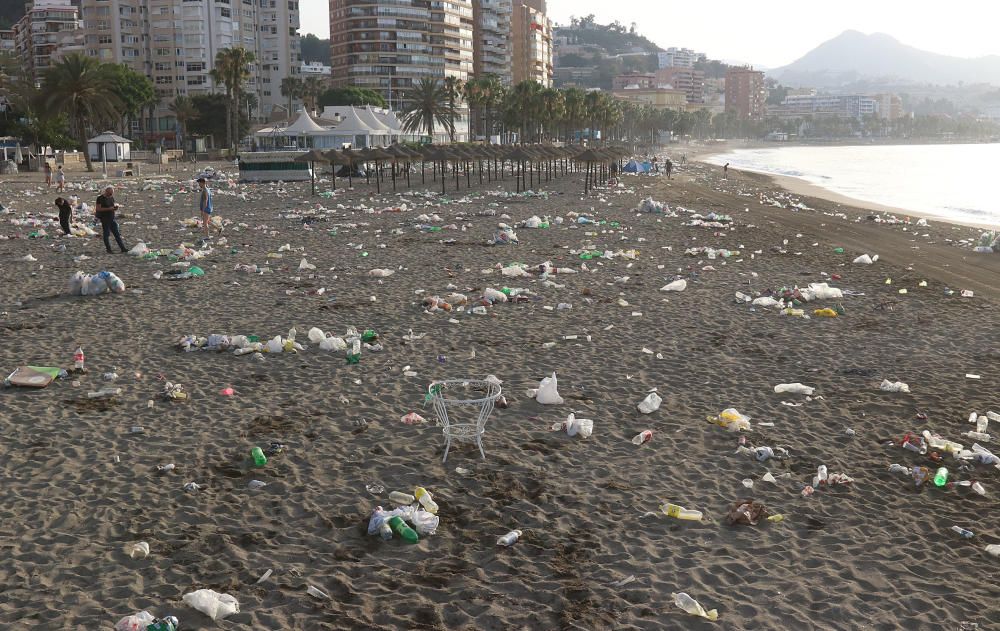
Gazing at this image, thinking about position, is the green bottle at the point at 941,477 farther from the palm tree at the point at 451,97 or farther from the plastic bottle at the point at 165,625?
the palm tree at the point at 451,97

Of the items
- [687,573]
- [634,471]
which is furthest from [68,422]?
[687,573]

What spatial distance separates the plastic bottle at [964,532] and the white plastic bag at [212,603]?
15.3 feet

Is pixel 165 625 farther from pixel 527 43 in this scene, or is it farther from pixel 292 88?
pixel 527 43

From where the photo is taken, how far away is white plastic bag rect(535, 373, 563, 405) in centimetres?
809

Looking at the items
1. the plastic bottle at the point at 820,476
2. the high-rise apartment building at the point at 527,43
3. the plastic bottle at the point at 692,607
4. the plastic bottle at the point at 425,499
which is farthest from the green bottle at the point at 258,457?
the high-rise apartment building at the point at 527,43

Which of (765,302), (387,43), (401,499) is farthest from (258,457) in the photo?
(387,43)

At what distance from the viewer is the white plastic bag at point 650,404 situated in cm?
788

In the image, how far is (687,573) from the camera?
5.13 metres

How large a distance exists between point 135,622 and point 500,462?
10.0 ft

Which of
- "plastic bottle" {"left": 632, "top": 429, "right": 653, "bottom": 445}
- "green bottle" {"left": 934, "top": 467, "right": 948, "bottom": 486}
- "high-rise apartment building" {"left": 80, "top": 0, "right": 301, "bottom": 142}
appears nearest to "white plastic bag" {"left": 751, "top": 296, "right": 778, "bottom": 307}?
"plastic bottle" {"left": 632, "top": 429, "right": 653, "bottom": 445}

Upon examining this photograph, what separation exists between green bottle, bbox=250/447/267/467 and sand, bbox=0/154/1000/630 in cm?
10

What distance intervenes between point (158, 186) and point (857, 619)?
118 feet

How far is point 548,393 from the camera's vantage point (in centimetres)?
812

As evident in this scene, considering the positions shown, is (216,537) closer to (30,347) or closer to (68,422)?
(68,422)
